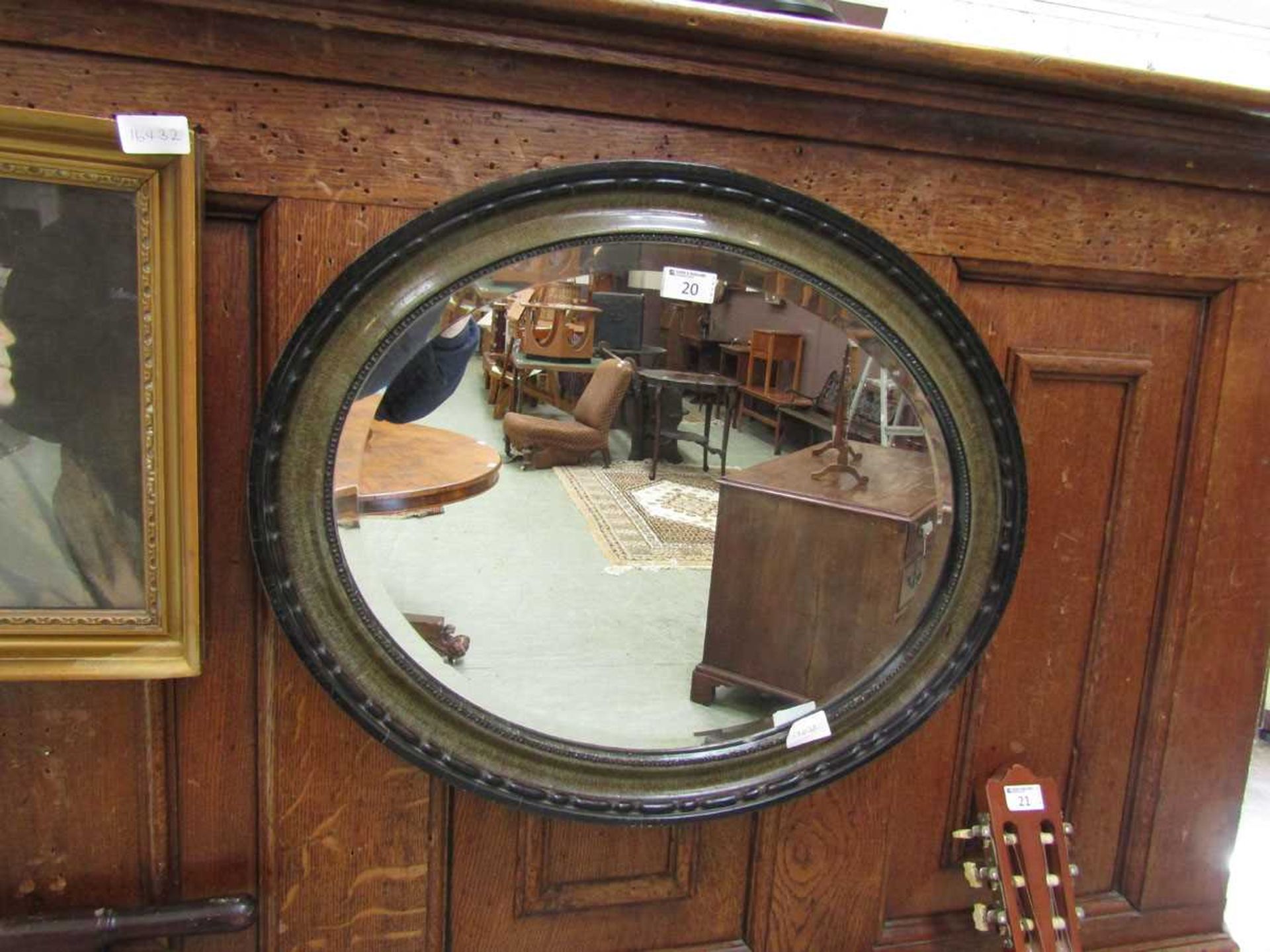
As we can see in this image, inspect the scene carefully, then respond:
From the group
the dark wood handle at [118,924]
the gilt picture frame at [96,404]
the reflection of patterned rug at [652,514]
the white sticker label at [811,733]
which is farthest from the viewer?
the reflection of patterned rug at [652,514]

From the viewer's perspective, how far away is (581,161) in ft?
2.29

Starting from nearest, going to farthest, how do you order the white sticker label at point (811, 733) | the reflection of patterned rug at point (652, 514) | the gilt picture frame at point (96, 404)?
the gilt picture frame at point (96, 404), the white sticker label at point (811, 733), the reflection of patterned rug at point (652, 514)

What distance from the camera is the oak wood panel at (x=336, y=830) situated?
751 millimetres

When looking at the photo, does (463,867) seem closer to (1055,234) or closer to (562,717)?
(562,717)

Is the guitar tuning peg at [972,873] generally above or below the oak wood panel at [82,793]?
below

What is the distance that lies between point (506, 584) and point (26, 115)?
55 centimetres

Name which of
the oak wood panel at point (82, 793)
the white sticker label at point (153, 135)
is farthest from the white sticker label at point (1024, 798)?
the white sticker label at point (153, 135)

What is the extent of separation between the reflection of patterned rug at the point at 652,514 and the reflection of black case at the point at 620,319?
168 millimetres

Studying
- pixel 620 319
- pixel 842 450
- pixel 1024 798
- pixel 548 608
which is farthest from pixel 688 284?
pixel 1024 798

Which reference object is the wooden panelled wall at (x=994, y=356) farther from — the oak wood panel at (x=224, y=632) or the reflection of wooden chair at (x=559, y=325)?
the reflection of wooden chair at (x=559, y=325)

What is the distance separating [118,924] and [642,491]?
58 cm

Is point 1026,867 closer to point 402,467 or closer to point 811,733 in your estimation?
point 811,733

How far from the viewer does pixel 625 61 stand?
67 centimetres

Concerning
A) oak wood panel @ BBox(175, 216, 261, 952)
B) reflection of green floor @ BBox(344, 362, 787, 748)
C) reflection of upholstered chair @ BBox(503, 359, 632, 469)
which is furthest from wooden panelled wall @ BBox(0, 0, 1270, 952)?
reflection of upholstered chair @ BBox(503, 359, 632, 469)
